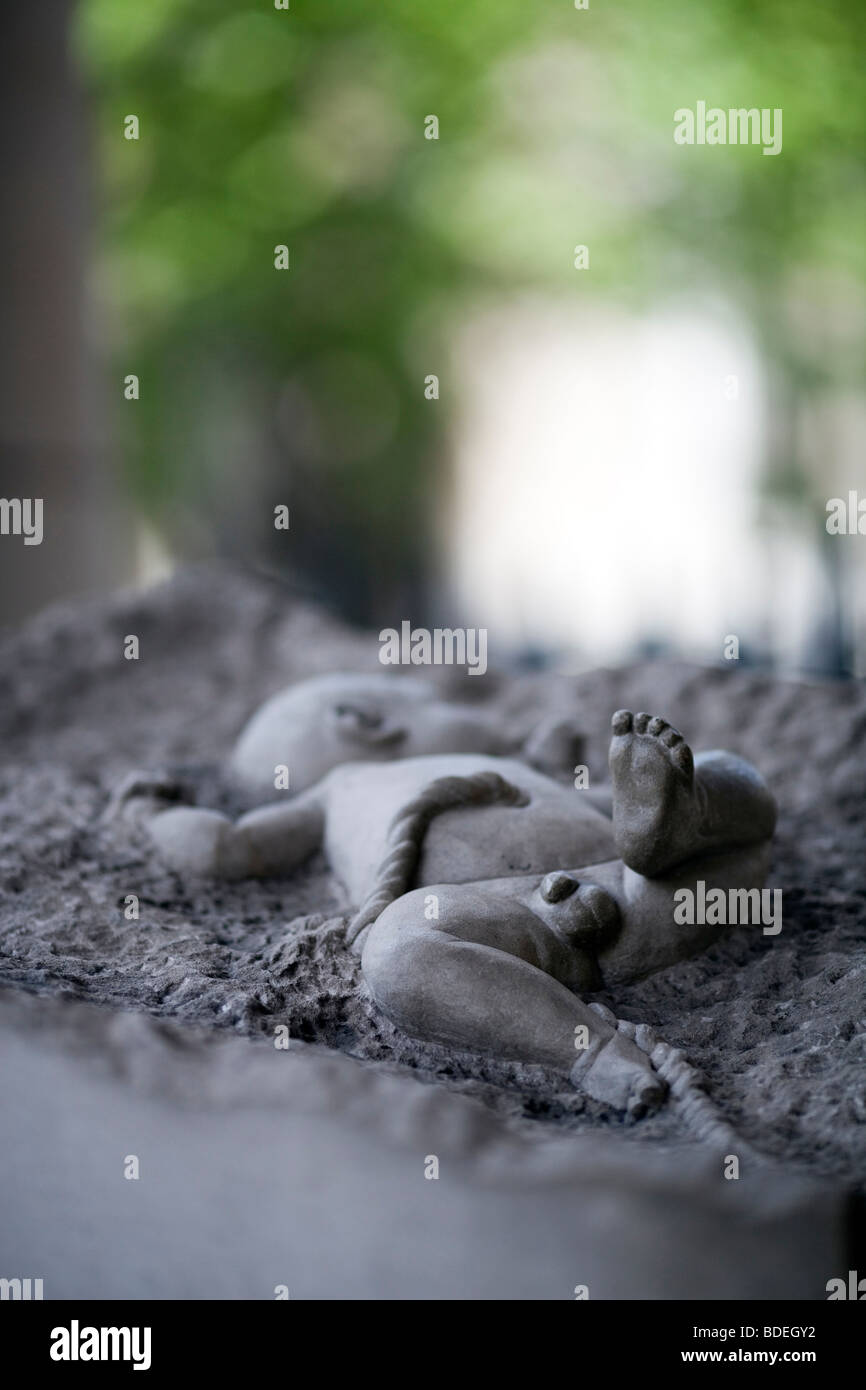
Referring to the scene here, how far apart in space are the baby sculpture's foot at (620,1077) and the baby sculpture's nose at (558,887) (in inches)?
8.5

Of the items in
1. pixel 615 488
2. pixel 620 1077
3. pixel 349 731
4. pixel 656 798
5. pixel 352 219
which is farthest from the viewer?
pixel 352 219

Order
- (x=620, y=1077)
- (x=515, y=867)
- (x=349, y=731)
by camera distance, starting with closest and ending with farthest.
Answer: (x=620, y=1077) → (x=515, y=867) → (x=349, y=731)

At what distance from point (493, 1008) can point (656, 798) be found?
33cm

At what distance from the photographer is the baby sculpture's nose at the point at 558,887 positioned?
5.03 ft

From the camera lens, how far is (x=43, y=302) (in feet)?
15.0

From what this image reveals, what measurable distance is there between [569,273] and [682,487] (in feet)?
4.42

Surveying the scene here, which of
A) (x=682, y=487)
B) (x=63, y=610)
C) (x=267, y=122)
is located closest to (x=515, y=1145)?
(x=63, y=610)

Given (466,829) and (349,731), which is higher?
(349,731)

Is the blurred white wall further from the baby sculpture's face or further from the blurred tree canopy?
the baby sculpture's face

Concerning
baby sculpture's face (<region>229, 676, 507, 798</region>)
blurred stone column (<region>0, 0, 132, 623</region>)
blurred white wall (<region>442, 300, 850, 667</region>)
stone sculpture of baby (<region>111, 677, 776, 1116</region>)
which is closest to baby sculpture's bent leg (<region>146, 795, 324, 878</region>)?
stone sculpture of baby (<region>111, 677, 776, 1116</region>)

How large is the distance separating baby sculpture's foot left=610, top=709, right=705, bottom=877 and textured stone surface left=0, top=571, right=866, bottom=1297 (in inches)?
8.0

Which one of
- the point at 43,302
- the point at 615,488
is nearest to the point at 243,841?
the point at 43,302

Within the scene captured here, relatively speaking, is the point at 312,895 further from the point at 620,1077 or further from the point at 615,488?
the point at 615,488

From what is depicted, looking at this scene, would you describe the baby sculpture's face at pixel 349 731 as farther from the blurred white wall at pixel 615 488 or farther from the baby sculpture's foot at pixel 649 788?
the blurred white wall at pixel 615 488
